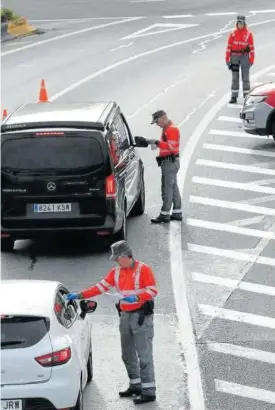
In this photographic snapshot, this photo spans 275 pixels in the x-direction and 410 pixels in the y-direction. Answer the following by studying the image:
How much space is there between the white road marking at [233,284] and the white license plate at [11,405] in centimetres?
614

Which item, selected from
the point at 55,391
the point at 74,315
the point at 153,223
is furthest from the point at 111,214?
the point at 55,391

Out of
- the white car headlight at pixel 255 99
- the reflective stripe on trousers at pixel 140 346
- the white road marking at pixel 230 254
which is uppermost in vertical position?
the reflective stripe on trousers at pixel 140 346

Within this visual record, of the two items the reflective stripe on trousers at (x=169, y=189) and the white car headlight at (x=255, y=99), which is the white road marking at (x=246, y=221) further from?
the white car headlight at (x=255, y=99)

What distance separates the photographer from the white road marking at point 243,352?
50.8ft

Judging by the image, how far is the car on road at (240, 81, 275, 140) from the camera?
90.6 feet

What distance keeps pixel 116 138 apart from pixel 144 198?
8.59 feet

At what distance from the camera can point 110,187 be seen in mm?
19672

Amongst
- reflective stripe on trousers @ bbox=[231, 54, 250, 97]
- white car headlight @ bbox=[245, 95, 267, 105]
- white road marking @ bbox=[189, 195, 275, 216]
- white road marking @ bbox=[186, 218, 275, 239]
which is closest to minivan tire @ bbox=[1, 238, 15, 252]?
white road marking @ bbox=[186, 218, 275, 239]

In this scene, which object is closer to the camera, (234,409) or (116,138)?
(234,409)

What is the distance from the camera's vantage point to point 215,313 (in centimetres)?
1728

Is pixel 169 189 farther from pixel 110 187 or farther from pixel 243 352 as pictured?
pixel 243 352

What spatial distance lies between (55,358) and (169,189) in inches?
374

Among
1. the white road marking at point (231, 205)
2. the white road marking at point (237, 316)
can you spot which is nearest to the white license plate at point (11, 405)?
the white road marking at point (237, 316)

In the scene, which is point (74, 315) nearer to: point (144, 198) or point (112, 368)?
point (112, 368)
